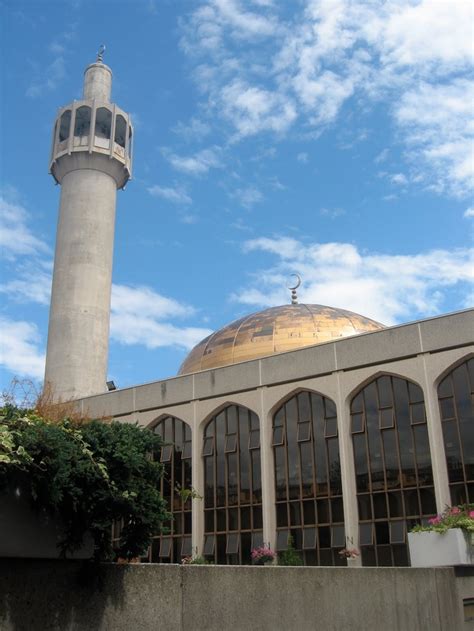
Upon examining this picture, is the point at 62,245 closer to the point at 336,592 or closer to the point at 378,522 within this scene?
the point at 378,522

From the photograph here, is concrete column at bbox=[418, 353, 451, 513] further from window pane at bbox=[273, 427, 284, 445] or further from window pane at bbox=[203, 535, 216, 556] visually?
window pane at bbox=[203, 535, 216, 556]

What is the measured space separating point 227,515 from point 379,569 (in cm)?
1610

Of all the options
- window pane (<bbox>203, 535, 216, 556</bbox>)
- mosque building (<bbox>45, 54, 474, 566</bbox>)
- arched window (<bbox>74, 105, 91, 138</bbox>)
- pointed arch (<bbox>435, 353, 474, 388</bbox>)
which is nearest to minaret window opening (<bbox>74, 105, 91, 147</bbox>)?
arched window (<bbox>74, 105, 91, 138</bbox>)

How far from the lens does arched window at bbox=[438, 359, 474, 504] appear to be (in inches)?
773

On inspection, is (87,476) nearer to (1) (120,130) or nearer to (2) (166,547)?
(2) (166,547)

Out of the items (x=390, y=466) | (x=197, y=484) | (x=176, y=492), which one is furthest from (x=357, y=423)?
(x=176, y=492)

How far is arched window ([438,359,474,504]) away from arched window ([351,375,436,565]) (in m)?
0.64

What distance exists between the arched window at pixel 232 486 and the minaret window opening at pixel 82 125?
18318mm

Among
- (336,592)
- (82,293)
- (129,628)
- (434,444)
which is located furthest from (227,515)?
(129,628)

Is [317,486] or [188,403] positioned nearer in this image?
[317,486]

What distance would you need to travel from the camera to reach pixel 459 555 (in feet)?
35.1

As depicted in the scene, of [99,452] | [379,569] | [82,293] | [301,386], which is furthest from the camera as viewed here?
[82,293]

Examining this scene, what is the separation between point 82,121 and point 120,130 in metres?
2.12

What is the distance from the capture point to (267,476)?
2336 centimetres
